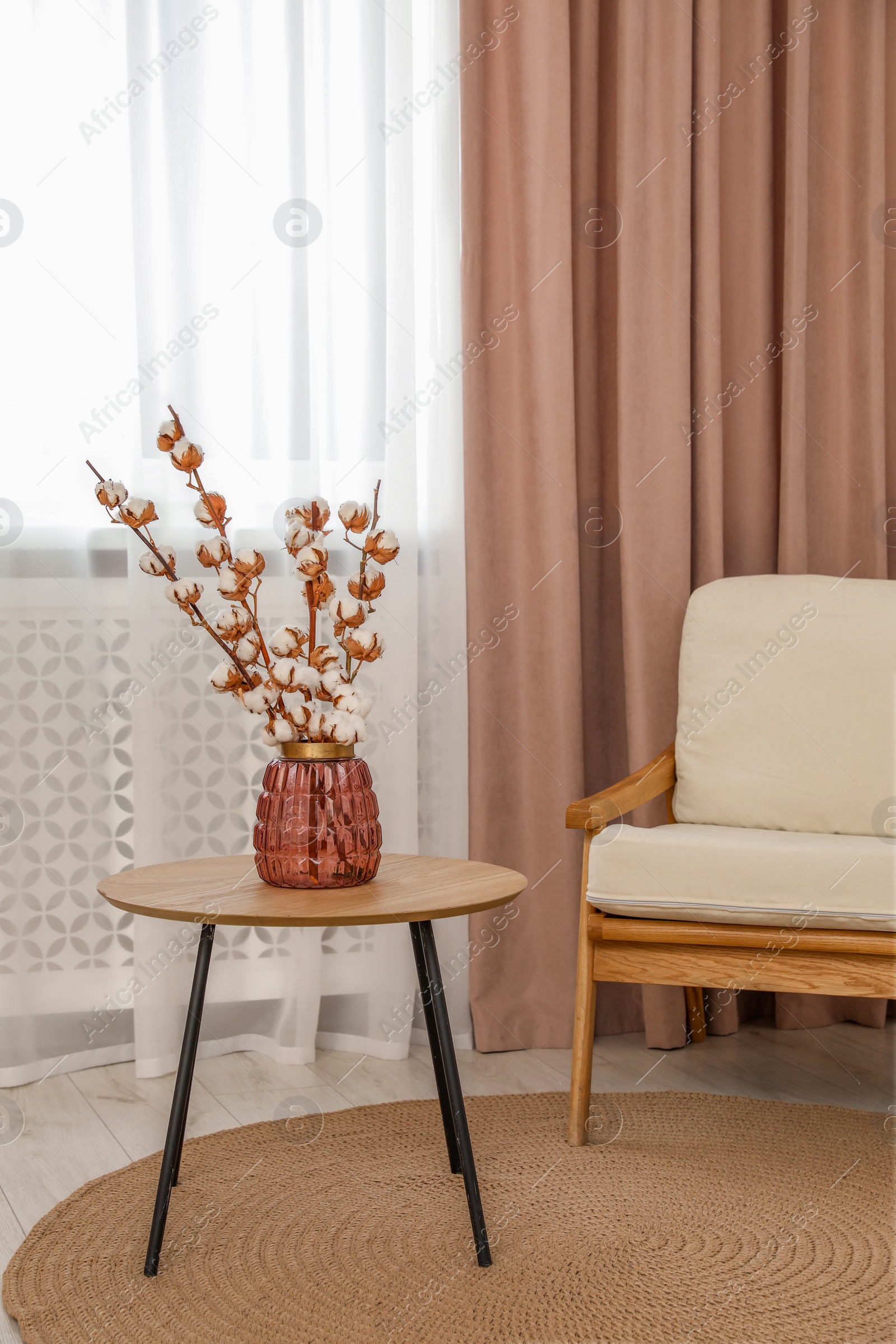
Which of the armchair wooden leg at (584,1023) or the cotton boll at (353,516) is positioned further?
the armchair wooden leg at (584,1023)

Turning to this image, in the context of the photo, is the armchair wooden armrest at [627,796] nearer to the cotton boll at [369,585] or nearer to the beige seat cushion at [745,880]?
the beige seat cushion at [745,880]

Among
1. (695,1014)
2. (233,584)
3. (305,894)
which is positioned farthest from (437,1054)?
(695,1014)

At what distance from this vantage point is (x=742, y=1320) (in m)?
1.25

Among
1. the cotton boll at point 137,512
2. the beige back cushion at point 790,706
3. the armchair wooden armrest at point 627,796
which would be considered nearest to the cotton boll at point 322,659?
the cotton boll at point 137,512

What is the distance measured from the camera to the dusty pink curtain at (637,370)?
221 cm

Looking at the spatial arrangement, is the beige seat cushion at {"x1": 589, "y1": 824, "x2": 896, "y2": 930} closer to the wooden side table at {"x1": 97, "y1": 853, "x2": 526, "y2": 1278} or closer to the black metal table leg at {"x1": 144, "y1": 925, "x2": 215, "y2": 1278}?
the wooden side table at {"x1": 97, "y1": 853, "x2": 526, "y2": 1278}

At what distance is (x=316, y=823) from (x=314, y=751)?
9 cm

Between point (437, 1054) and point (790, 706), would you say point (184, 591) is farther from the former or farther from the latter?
point (790, 706)

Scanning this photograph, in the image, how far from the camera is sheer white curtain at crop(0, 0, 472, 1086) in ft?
6.72

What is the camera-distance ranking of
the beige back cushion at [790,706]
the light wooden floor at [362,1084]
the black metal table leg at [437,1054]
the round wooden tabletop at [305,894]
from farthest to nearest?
1. the beige back cushion at [790,706]
2. the light wooden floor at [362,1084]
3. the black metal table leg at [437,1054]
4. the round wooden tabletop at [305,894]

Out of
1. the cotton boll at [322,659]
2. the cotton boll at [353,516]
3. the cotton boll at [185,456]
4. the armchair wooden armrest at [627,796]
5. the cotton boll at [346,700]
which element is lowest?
the armchair wooden armrest at [627,796]

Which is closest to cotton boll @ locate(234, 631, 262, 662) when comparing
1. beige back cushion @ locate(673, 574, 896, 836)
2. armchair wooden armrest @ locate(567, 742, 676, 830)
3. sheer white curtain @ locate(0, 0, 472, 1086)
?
armchair wooden armrest @ locate(567, 742, 676, 830)

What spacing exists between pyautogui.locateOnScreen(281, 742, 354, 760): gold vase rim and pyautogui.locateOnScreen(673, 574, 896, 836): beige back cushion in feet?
2.91

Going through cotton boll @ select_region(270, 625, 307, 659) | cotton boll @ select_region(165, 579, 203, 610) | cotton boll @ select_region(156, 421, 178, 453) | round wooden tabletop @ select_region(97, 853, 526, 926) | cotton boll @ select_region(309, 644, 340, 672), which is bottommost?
round wooden tabletop @ select_region(97, 853, 526, 926)
